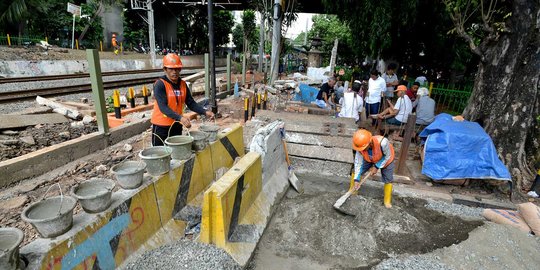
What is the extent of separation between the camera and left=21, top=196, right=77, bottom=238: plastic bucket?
1.85m

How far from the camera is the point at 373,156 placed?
421cm

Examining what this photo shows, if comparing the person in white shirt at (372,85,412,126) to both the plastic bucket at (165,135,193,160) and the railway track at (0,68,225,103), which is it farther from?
the railway track at (0,68,225,103)

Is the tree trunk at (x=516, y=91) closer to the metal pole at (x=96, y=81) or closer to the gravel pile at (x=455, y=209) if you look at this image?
the gravel pile at (x=455, y=209)

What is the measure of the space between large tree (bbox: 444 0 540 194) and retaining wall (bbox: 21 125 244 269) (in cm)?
578

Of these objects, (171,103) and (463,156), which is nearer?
(171,103)

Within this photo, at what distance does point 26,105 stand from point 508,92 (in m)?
12.2

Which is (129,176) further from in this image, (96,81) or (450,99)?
(450,99)

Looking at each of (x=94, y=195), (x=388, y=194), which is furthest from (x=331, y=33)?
(x=94, y=195)

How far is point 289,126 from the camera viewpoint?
20.7 ft

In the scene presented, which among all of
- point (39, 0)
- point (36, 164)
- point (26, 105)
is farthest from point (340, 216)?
point (39, 0)

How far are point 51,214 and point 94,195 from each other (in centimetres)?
31

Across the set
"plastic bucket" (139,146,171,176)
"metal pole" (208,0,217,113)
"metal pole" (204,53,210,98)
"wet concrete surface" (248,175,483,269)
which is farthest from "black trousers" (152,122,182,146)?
"metal pole" (204,53,210,98)

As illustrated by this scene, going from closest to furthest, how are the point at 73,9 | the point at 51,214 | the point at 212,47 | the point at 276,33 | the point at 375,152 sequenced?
the point at 51,214 < the point at 375,152 < the point at 212,47 < the point at 276,33 < the point at 73,9

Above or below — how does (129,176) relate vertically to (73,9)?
below
